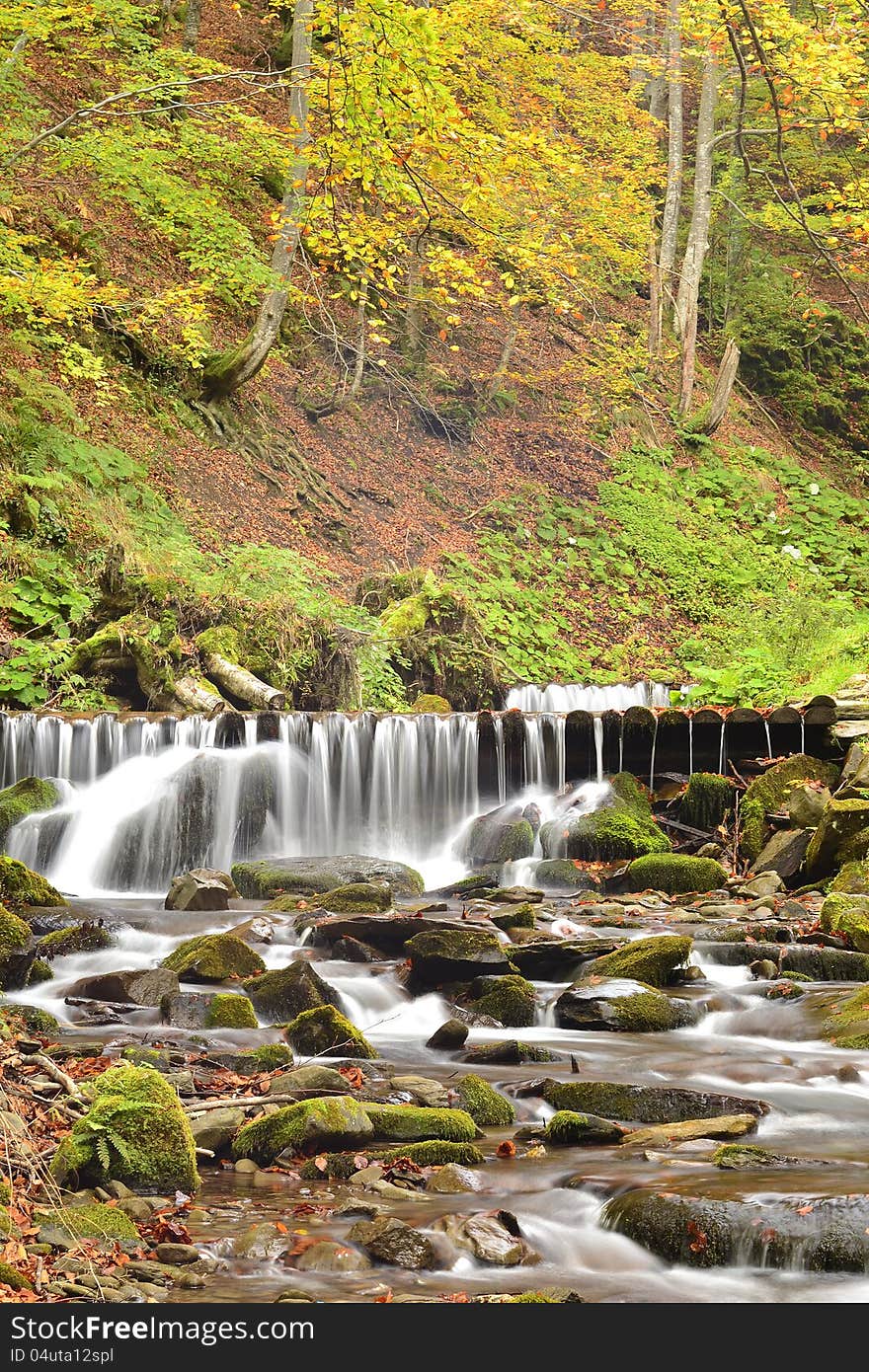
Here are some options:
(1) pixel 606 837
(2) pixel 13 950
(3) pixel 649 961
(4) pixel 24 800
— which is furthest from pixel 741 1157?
(4) pixel 24 800

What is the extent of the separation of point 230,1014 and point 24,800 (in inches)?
228

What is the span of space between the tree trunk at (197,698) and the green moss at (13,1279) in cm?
1041

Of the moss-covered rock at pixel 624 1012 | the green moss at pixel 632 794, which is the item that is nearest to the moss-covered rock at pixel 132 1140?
the moss-covered rock at pixel 624 1012

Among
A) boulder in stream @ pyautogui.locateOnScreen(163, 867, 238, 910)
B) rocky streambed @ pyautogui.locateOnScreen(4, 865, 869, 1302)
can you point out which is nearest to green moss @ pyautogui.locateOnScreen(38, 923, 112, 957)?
rocky streambed @ pyautogui.locateOnScreen(4, 865, 869, 1302)

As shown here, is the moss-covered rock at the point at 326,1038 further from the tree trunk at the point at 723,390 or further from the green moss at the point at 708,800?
the tree trunk at the point at 723,390

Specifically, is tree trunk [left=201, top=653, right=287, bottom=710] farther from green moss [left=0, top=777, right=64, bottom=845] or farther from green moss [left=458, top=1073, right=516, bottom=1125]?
green moss [left=458, top=1073, right=516, bottom=1125]

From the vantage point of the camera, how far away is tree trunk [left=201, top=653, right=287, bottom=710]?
14023 mm

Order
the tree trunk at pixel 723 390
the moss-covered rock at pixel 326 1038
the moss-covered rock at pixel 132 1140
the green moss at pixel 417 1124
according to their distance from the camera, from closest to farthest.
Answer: the moss-covered rock at pixel 132 1140 < the green moss at pixel 417 1124 < the moss-covered rock at pixel 326 1038 < the tree trunk at pixel 723 390

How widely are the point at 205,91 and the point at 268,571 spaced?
695cm

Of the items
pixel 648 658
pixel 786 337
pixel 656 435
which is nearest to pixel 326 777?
pixel 648 658

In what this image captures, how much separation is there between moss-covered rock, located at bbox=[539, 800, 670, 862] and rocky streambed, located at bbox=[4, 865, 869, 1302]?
94.7 inches

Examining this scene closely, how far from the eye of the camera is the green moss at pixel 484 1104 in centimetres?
549

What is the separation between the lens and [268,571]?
51.8 feet

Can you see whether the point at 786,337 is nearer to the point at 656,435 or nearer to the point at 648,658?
the point at 656,435
